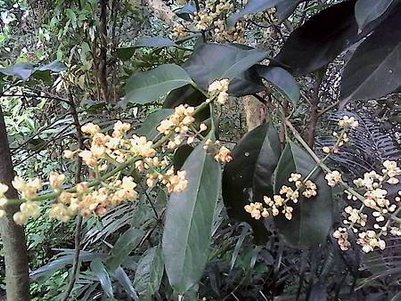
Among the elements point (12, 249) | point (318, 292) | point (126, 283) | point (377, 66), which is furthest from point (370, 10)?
point (126, 283)

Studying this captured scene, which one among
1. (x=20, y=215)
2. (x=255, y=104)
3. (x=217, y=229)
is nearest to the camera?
(x=20, y=215)

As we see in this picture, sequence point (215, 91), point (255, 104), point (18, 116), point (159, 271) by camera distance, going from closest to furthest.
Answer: point (215, 91)
point (159, 271)
point (255, 104)
point (18, 116)

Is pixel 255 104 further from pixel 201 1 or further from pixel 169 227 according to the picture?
pixel 169 227

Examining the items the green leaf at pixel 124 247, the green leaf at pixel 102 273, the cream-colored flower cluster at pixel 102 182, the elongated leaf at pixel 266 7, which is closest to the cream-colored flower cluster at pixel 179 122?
the cream-colored flower cluster at pixel 102 182

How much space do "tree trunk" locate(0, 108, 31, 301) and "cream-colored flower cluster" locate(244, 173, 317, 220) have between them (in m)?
0.28

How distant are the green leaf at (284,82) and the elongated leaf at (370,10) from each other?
0.30 ft

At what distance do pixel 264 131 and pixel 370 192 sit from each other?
0.15 meters

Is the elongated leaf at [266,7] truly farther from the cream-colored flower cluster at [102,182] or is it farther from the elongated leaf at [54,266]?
the elongated leaf at [54,266]

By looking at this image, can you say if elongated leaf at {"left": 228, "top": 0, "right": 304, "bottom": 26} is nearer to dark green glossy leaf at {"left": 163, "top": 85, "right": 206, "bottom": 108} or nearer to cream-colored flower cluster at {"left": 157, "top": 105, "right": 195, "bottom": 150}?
dark green glossy leaf at {"left": 163, "top": 85, "right": 206, "bottom": 108}

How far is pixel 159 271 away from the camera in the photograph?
2.39 ft

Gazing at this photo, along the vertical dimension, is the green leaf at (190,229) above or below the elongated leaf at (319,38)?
below

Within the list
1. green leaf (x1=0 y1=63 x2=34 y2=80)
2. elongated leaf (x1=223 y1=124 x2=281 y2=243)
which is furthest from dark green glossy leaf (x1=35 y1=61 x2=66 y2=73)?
elongated leaf (x1=223 y1=124 x2=281 y2=243)

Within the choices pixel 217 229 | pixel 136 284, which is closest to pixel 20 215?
pixel 136 284

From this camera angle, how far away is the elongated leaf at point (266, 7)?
0.58 meters
